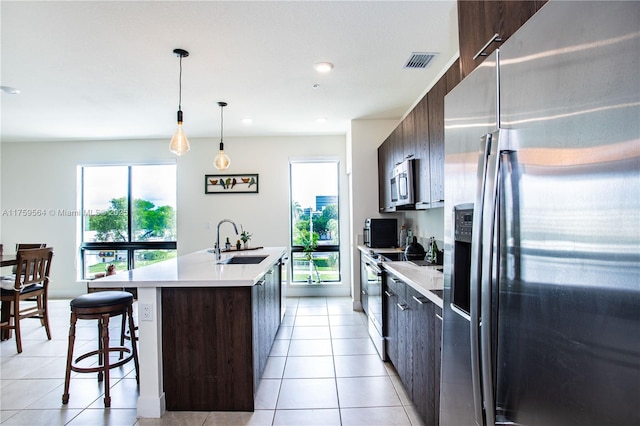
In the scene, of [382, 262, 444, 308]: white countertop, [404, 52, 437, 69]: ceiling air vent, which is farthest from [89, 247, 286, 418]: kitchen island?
[404, 52, 437, 69]: ceiling air vent

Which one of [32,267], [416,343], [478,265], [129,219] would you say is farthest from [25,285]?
[478,265]

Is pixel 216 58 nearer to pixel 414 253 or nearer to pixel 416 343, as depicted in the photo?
→ pixel 414 253

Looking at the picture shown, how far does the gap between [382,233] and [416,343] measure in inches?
92.0

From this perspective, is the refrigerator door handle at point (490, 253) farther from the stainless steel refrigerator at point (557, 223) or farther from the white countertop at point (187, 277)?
the white countertop at point (187, 277)

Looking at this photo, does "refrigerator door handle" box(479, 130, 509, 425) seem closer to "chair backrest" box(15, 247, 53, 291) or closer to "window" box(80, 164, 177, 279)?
"chair backrest" box(15, 247, 53, 291)

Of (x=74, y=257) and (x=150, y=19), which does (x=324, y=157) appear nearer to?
(x=150, y=19)

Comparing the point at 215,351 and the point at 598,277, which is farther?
the point at 215,351

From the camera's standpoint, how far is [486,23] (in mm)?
1189

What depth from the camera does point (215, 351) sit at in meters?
2.23

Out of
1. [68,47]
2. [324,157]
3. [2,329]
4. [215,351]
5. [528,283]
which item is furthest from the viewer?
[324,157]

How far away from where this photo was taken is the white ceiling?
2.27m

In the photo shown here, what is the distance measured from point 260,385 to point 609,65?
274 cm

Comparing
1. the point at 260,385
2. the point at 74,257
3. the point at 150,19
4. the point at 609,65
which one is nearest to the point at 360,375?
the point at 260,385

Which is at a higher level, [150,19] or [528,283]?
[150,19]
